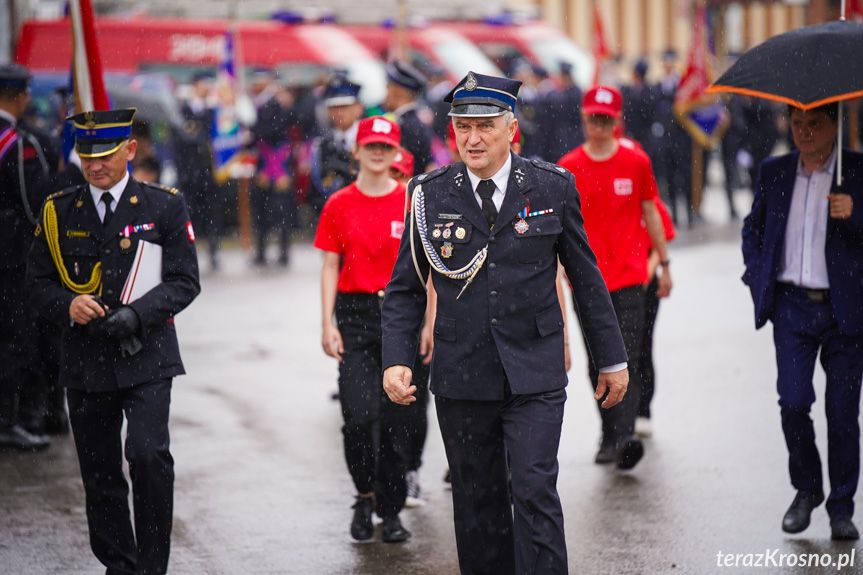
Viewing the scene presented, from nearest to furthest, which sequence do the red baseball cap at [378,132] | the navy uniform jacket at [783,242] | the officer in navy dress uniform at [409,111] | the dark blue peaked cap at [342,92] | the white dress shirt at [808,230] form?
the navy uniform jacket at [783,242] < the white dress shirt at [808,230] < the red baseball cap at [378,132] < the officer in navy dress uniform at [409,111] < the dark blue peaked cap at [342,92]

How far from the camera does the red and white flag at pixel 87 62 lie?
676 cm

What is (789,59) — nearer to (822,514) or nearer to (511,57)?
(822,514)

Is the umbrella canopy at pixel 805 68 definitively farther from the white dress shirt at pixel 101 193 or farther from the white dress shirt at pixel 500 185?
the white dress shirt at pixel 101 193

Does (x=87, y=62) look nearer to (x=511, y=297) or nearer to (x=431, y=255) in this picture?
(x=431, y=255)

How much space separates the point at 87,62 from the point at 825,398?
429 cm

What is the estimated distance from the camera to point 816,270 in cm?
583

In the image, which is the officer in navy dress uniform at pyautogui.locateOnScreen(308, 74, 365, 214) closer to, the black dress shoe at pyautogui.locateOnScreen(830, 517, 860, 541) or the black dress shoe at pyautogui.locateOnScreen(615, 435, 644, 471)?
the black dress shoe at pyautogui.locateOnScreen(615, 435, 644, 471)

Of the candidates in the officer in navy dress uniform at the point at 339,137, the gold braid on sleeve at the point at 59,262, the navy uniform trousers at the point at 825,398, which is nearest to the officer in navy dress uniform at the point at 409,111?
the officer in navy dress uniform at the point at 339,137

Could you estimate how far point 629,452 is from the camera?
23.1 ft

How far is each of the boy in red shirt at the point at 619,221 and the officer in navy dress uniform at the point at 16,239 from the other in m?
3.33

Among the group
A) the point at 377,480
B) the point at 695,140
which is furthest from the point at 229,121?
the point at 377,480

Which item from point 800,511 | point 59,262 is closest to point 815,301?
point 800,511

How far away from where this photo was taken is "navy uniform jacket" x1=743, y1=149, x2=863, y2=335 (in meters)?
5.72

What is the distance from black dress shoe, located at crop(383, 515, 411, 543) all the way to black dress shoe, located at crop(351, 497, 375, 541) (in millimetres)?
86
